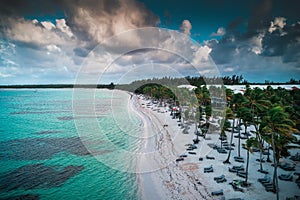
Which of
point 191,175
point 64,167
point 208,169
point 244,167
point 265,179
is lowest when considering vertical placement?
point 64,167

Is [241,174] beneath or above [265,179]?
beneath

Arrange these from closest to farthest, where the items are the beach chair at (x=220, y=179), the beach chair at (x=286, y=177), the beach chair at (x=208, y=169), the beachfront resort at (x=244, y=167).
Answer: the beachfront resort at (x=244, y=167), the beach chair at (x=286, y=177), the beach chair at (x=220, y=179), the beach chair at (x=208, y=169)

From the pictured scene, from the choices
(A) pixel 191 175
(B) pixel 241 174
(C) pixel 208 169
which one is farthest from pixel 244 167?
(A) pixel 191 175

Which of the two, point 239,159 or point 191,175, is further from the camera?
point 239,159

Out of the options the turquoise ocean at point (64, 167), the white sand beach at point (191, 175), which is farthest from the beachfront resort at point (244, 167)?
the turquoise ocean at point (64, 167)

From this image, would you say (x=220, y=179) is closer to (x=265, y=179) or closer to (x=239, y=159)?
(x=265, y=179)

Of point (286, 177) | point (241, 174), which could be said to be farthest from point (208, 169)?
point (286, 177)

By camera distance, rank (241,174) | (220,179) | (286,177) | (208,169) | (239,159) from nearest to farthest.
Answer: (286,177) → (220,179) → (241,174) → (208,169) → (239,159)

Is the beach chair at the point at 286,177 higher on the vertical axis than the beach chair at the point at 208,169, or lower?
higher

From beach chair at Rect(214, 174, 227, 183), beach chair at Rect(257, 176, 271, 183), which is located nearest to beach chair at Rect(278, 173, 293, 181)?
beach chair at Rect(257, 176, 271, 183)

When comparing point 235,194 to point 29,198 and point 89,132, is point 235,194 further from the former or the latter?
point 89,132

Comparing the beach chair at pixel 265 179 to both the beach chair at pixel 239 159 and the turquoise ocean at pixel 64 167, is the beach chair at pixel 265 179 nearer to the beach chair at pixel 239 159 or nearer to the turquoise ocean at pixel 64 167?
the beach chair at pixel 239 159

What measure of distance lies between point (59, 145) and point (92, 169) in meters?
13.0

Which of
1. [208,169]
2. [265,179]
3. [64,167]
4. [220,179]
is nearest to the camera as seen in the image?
[265,179]
